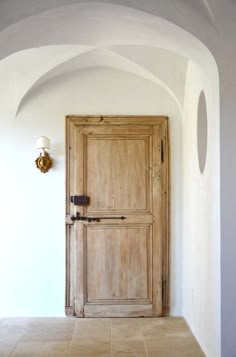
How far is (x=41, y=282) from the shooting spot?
13.8 feet

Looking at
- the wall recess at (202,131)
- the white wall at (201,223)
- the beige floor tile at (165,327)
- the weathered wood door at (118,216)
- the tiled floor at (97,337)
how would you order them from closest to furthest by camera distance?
1. the white wall at (201,223)
2. the wall recess at (202,131)
3. the tiled floor at (97,337)
4. the beige floor tile at (165,327)
5. the weathered wood door at (118,216)

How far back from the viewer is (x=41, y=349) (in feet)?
10.9

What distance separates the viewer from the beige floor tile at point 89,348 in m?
3.22

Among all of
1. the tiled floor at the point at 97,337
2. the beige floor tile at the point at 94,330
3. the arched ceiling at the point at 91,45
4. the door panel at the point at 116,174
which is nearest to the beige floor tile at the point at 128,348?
the tiled floor at the point at 97,337

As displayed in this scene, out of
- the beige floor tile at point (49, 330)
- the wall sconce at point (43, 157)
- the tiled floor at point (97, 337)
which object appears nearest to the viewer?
the tiled floor at point (97, 337)

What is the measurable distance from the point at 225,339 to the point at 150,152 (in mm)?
2136

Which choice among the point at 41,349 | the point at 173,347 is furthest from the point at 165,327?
the point at 41,349

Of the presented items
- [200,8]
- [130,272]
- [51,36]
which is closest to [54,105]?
[51,36]

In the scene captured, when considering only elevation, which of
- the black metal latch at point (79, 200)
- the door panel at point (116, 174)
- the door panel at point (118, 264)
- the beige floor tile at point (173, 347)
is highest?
the door panel at point (116, 174)

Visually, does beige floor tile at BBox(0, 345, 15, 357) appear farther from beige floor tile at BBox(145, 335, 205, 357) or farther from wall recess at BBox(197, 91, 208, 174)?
wall recess at BBox(197, 91, 208, 174)

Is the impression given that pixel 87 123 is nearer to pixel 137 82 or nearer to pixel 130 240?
pixel 137 82

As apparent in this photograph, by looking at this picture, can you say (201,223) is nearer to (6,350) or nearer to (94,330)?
(94,330)

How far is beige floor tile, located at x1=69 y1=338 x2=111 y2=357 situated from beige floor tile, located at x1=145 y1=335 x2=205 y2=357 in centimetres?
33

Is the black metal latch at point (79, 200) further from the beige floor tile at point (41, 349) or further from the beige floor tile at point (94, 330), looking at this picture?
the beige floor tile at point (41, 349)
